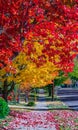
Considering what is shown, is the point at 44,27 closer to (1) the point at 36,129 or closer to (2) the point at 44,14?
(2) the point at 44,14

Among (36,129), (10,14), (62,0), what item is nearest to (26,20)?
(10,14)

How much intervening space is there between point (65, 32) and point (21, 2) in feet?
5.70

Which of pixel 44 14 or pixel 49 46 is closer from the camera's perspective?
pixel 44 14

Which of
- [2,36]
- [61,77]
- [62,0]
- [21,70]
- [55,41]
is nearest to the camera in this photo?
[62,0]

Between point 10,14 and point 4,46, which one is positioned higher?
point 10,14

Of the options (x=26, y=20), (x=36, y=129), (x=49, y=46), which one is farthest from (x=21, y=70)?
(x=26, y=20)

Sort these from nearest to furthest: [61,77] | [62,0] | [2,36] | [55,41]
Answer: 1. [62,0]
2. [2,36]
3. [55,41]
4. [61,77]

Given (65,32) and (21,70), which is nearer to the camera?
(65,32)

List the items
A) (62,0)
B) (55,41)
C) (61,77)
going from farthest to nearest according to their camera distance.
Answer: (61,77), (55,41), (62,0)

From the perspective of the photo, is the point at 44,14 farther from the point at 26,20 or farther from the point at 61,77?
the point at 61,77

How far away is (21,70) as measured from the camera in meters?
33.8

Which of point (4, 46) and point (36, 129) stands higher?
point (4, 46)

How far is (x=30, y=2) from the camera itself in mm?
11961

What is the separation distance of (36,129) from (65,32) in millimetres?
8961
